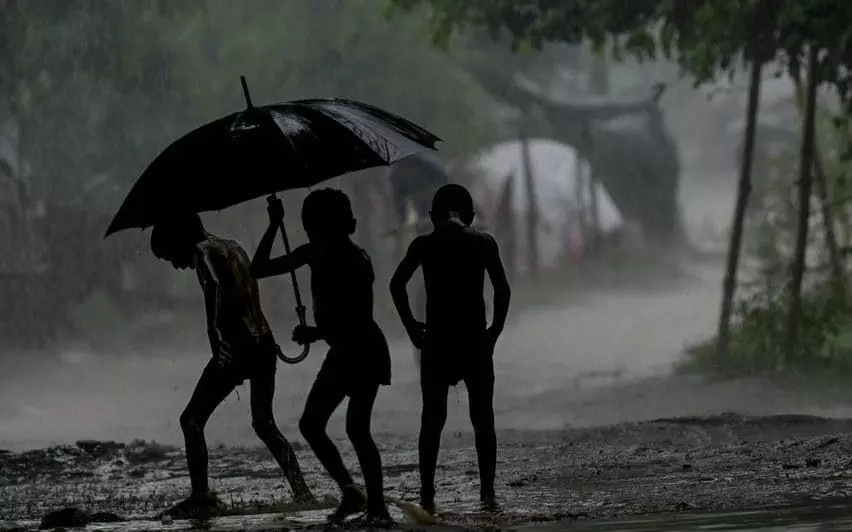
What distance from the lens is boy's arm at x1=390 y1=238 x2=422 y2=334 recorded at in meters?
7.02

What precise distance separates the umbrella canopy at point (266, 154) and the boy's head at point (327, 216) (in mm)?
230


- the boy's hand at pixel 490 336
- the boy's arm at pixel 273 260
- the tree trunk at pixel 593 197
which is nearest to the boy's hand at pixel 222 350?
the boy's arm at pixel 273 260

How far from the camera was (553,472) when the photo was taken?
9438 mm

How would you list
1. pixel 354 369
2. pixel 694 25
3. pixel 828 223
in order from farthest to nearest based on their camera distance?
pixel 828 223 < pixel 694 25 < pixel 354 369

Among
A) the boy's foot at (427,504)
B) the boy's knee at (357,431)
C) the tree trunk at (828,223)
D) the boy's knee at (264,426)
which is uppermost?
the tree trunk at (828,223)

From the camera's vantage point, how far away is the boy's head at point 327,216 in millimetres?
6746

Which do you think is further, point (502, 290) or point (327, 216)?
point (502, 290)

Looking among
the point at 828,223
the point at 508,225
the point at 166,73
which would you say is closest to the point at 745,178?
the point at 828,223

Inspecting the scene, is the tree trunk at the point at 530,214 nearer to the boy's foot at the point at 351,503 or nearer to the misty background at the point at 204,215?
the misty background at the point at 204,215

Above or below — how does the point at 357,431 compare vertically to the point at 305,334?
below

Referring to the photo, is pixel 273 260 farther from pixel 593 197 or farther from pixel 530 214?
pixel 593 197

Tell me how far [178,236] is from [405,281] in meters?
1.08

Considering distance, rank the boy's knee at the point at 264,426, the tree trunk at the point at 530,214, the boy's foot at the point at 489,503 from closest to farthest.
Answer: the boy's foot at the point at 489,503
the boy's knee at the point at 264,426
the tree trunk at the point at 530,214

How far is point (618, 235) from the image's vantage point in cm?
3012
